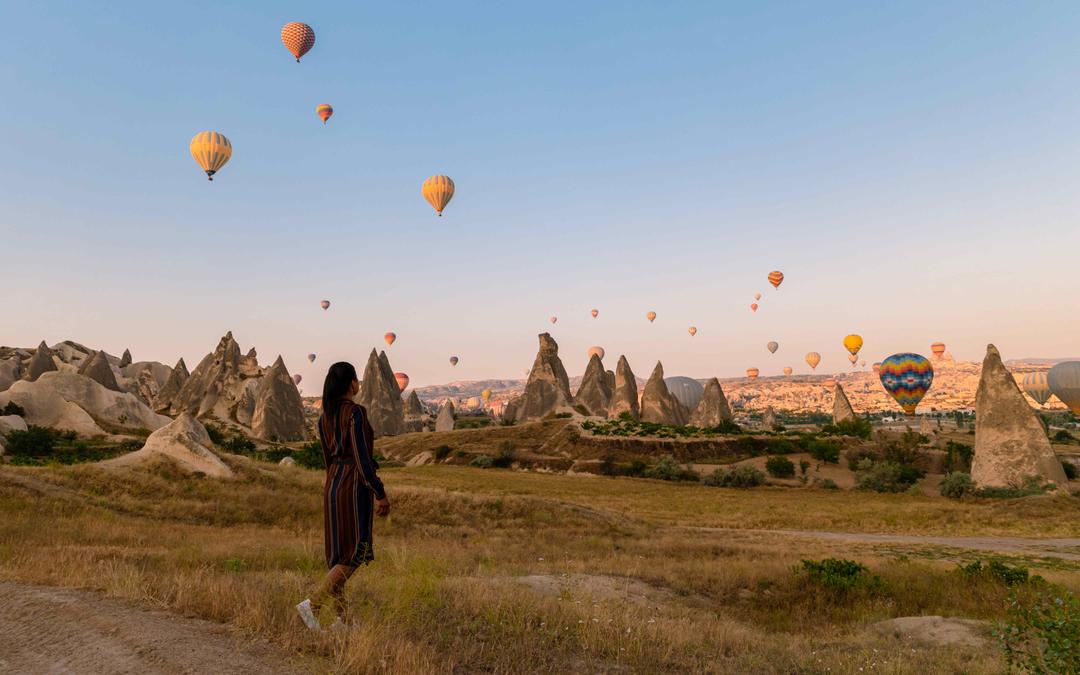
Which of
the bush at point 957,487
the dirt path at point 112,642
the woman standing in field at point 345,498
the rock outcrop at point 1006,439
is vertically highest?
the woman standing in field at point 345,498

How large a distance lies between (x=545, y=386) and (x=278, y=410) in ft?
124

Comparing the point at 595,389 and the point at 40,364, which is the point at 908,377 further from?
the point at 40,364

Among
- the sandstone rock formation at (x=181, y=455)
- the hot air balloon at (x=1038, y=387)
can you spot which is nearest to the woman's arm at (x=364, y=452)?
the sandstone rock formation at (x=181, y=455)

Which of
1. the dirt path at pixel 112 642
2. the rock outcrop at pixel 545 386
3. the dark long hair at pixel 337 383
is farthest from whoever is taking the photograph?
the rock outcrop at pixel 545 386

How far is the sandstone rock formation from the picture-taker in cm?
2120

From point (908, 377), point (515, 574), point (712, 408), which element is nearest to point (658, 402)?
point (712, 408)

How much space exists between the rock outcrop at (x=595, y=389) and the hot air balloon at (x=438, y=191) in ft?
190

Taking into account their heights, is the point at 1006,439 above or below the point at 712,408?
below

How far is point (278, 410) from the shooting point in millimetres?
80438

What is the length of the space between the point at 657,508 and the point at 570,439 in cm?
3001

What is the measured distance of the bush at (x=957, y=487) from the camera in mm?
35875

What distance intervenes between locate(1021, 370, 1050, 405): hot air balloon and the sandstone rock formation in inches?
4105

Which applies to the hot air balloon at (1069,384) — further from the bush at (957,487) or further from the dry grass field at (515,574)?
the dry grass field at (515,574)

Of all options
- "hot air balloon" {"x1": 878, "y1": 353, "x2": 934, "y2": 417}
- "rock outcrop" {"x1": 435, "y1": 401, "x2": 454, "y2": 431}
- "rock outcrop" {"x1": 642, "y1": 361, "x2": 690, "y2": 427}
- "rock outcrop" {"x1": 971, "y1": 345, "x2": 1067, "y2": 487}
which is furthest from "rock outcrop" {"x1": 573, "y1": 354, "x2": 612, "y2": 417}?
"rock outcrop" {"x1": 971, "y1": 345, "x2": 1067, "y2": 487}
